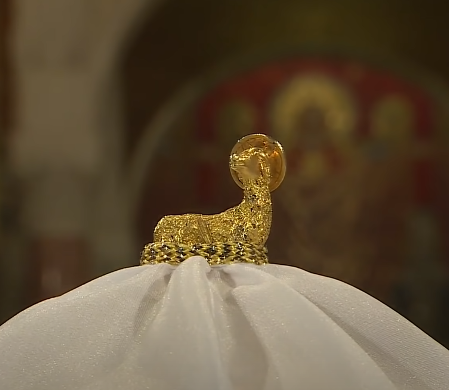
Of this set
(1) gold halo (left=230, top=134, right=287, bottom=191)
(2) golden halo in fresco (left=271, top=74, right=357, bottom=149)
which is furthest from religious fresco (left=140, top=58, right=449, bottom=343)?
(1) gold halo (left=230, top=134, right=287, bottom=191)

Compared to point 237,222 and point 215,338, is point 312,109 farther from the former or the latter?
point 215,338

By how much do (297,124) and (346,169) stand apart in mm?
228

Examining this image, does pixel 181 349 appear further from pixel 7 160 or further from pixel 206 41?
pixel 206 41

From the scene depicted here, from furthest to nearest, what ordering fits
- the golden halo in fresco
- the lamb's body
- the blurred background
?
the golden halo in fresco, the blurred background, the lamb's body

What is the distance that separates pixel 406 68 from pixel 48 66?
119 centimetres

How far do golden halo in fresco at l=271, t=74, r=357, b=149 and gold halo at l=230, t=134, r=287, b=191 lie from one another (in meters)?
2.36

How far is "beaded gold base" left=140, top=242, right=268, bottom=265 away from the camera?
0.45 meters

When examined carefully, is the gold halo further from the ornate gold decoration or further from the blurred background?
the blurred background

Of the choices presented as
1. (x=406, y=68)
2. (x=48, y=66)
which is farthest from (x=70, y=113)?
(x=406, y=68)

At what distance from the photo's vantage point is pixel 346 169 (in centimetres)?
283

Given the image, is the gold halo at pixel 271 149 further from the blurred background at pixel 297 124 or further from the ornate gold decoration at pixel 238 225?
the blurred background at pixel 297 124

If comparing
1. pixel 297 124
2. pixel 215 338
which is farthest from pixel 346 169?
pixel 215 338

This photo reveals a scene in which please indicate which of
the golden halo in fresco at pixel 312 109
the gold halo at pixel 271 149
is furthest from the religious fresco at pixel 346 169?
the gold halo at pixel 271 149

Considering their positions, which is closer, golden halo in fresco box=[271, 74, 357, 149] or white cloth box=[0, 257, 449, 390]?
white cloth box=[0, 257, 449, 390]
